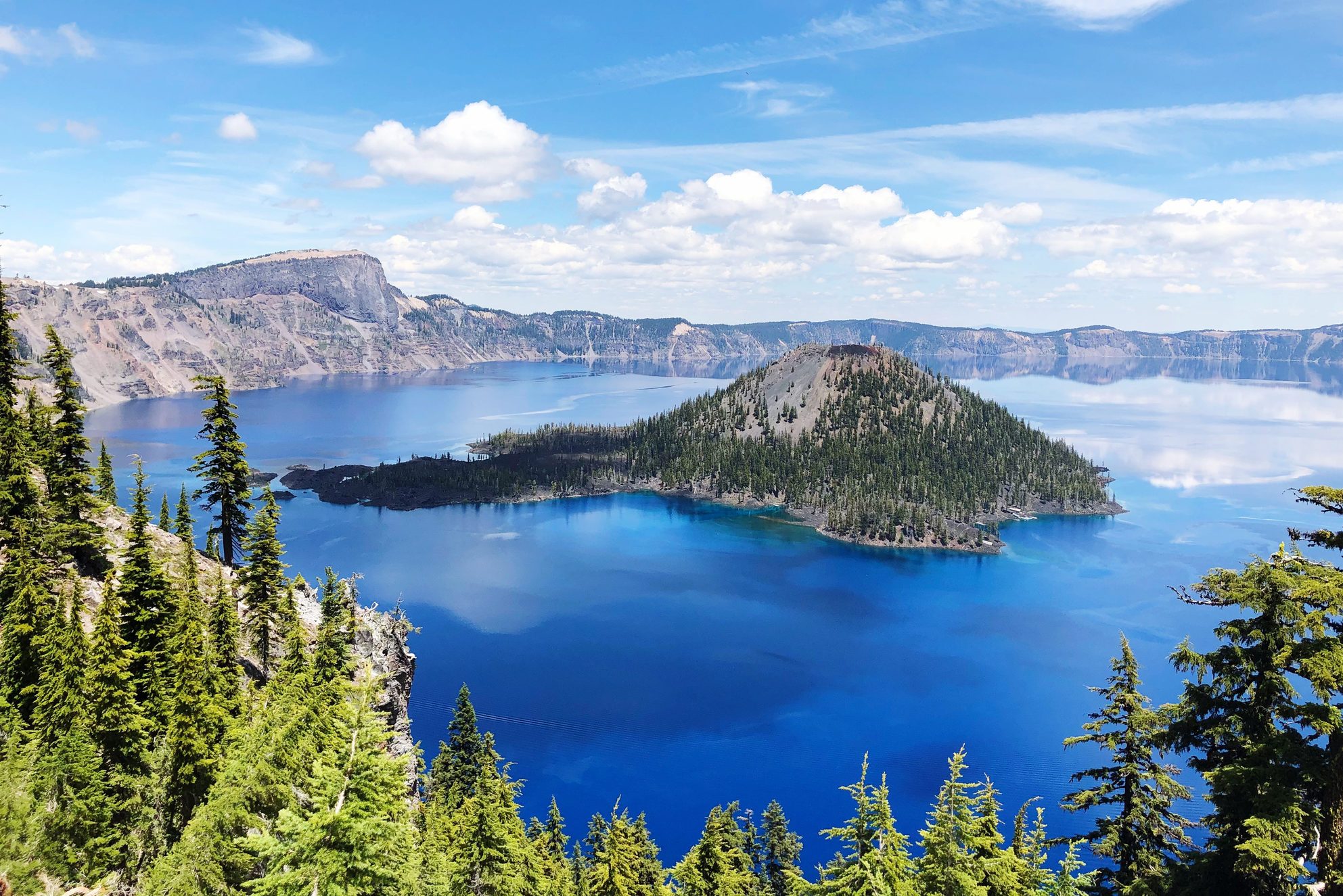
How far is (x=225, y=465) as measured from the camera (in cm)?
5362

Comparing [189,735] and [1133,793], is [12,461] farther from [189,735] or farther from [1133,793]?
[1133,793]

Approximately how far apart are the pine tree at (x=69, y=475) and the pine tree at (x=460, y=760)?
29505 millimetres

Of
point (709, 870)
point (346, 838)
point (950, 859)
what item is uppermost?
point (346, 838)

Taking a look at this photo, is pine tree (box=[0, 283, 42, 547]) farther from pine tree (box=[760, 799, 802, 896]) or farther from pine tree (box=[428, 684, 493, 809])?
pine tree (box=[760, 799, 802, 896])

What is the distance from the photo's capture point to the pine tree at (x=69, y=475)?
152 feet

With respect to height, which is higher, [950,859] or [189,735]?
[950,859]

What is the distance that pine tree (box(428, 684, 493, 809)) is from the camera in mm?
63609

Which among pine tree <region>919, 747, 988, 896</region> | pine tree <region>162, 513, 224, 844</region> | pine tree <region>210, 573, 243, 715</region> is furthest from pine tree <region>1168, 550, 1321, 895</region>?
pine tree <region>210, 573, 243, 715</region>

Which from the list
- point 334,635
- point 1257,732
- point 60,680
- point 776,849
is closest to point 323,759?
point 60,680

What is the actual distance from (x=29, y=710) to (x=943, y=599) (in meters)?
138

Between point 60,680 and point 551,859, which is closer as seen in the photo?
point 60,680

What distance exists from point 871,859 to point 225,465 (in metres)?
50.3

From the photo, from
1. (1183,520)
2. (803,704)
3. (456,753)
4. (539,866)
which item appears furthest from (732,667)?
(1183,520)

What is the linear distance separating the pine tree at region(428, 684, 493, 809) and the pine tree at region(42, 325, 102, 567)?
29.5 m
